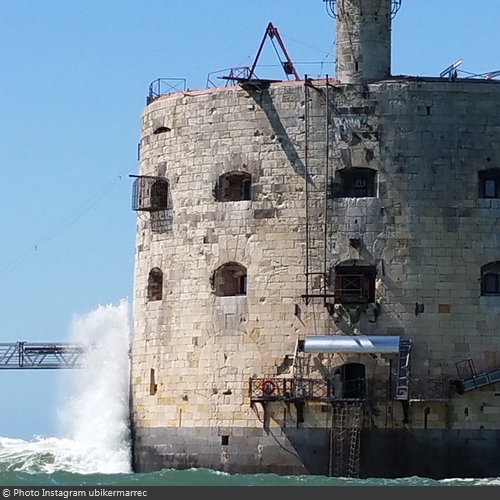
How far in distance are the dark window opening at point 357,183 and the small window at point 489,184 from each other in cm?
246

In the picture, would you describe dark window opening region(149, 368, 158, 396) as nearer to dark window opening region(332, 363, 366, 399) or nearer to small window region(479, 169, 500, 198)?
dark window opening region(332, 363, 366, 399)

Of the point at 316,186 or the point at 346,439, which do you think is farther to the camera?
the point at 316,186

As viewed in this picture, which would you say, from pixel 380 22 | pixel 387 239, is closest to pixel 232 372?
pixel 387 239

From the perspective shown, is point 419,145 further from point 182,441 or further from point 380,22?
point 182,441

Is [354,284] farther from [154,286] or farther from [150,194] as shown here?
[150,194]

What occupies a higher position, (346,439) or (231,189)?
(231,189)

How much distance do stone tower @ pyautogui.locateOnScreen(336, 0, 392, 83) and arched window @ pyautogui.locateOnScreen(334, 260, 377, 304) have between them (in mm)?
4446

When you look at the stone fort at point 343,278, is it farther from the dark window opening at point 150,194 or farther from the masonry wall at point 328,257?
the dark window opening at point 150,194

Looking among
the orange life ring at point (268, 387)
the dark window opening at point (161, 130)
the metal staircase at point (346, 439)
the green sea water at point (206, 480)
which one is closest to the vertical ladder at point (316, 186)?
the orange life ring at point (268, 387)

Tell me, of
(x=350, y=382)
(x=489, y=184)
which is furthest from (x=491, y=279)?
(x=350, y=382)

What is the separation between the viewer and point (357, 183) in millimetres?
50438

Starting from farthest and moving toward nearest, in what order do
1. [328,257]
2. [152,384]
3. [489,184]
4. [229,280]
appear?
[152,384], [229,280], [489,184], [328,257]

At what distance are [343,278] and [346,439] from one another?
11.9ft

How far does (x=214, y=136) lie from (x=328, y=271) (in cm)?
433
